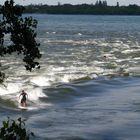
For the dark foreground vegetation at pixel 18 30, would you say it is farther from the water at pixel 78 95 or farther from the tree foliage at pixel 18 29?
the water at pixel 78 95

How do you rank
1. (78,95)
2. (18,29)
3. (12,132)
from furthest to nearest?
(78,95)
(18,29)
(12,132)

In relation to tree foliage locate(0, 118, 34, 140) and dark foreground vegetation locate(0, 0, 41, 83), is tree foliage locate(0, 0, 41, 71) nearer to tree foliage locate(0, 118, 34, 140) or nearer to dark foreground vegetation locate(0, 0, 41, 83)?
dark foreground vegetation locate(0, 0, 41, 83)

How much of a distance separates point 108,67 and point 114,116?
26.3m

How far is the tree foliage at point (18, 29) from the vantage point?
10.1m

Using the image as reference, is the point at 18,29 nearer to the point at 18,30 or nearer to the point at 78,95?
the point at 18,30

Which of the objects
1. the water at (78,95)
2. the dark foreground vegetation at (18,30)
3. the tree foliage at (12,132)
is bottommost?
the water at (78,95)

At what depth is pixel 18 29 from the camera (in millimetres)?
10289

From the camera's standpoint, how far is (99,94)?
35469mm

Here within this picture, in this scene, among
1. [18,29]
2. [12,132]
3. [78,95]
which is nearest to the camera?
[12,132]

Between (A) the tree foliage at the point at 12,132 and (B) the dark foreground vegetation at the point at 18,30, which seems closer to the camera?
(A) the tree foliage at the point at 12,132

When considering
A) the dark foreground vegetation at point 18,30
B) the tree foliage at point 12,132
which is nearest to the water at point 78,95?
the dark foreground vegetation at point 18,30

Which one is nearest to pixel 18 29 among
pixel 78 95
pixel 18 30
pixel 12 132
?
pixel 18 30

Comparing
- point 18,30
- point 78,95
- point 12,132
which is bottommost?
point 78,95

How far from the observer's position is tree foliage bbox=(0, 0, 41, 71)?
10117 mm
